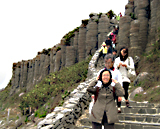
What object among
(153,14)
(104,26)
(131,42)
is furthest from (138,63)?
(104,26)

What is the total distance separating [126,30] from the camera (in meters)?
14.0

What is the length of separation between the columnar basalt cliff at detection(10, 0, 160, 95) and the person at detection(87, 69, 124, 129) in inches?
400

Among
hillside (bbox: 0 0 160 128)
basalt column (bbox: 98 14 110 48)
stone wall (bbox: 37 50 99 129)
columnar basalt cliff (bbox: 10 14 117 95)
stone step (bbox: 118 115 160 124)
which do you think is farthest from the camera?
columnar basalt cliff (bbox: 10 14 117 95)

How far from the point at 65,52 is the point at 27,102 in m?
12.5

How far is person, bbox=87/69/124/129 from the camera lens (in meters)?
2.55

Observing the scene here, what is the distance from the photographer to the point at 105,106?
262cm

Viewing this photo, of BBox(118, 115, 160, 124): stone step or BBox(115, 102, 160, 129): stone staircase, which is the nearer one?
BBox(115, 102, 160, 129): stone staircase

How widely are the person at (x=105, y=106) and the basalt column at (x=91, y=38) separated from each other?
64.6 ft

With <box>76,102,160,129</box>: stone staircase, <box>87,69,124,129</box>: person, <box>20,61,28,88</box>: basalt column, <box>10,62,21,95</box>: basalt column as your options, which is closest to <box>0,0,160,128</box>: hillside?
<box>76,102,160,129</box>: stone staircase

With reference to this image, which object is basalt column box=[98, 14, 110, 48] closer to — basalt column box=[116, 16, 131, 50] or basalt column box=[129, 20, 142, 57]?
basalt column box=[116, 16, 131, 50]

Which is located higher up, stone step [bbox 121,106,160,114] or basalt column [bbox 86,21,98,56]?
basalt column [bbox 86,21,98,56]

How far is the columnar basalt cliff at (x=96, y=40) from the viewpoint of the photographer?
1242 cm

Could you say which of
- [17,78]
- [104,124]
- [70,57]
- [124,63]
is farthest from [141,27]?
[17,78]

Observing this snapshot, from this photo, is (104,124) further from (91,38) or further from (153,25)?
(91,38)
